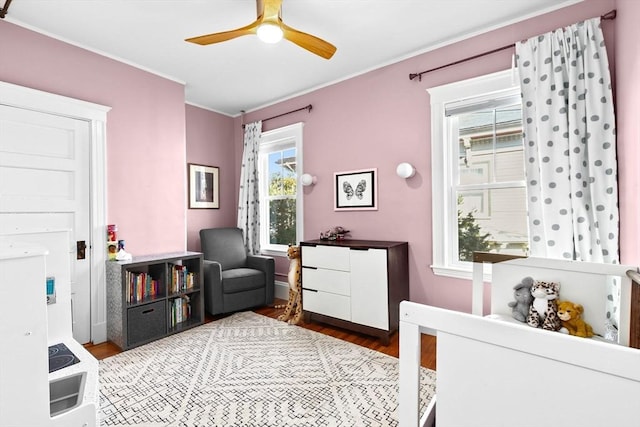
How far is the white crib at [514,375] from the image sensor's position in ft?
1.96

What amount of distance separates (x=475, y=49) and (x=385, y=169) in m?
1.26

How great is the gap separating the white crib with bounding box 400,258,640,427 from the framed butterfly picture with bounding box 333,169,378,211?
244 centimetres

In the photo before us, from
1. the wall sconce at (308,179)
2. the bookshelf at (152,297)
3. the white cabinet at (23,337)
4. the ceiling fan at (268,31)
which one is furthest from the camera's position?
the wall sconce at (308,179)

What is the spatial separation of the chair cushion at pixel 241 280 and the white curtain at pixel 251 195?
1.77ft

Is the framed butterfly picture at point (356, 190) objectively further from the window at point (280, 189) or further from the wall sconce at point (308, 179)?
the window at point (280, 189)

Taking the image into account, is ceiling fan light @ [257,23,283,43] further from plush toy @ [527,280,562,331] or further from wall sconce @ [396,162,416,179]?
plush toy @ [527,280,562,331]

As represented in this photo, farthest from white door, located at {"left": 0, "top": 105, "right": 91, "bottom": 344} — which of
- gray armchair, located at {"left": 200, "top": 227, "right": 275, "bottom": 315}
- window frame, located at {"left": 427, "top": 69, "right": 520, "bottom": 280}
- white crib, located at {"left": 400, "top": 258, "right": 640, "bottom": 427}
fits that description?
window frame, located at {"left": 427, "top": 69, "right": 520, "bottom": 280}

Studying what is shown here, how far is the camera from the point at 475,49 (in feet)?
8.67

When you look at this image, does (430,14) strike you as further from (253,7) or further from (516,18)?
(253,7)

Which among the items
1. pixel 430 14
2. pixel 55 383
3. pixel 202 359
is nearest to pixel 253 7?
pixel 430 14

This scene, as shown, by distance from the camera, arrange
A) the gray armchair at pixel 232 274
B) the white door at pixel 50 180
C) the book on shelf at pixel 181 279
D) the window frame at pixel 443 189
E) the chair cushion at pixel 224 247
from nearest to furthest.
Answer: the white door at pixel 50 180 < the window frame at pixel 443 189 < the book on shelf at pixel 181 279 < the gray armchair at pixel 232 274 < the chair cushion at pixel 224 247

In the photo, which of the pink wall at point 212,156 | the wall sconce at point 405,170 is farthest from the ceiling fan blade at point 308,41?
the pink wall at point 212,156

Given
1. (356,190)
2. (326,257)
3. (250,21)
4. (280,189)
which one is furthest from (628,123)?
(280,189)

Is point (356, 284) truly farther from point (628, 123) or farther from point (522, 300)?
point (628, 123)
